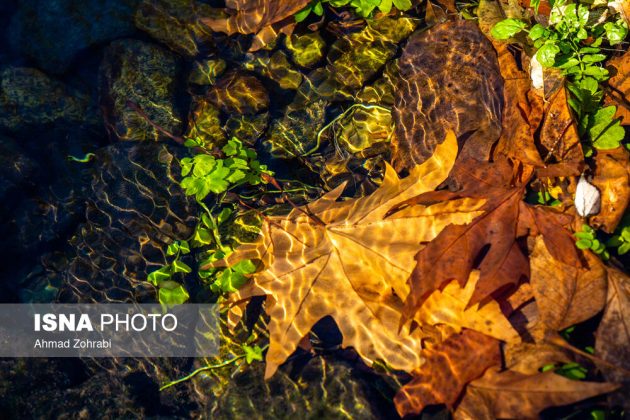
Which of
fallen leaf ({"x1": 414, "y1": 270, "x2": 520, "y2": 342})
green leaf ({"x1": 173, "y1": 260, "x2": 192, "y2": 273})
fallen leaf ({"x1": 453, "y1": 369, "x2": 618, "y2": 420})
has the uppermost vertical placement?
fallen leaf ({"x1": 414, "y1": 270, "x2": 520, "y2": 342})

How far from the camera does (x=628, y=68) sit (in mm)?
3225

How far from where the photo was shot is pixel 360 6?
3980mm

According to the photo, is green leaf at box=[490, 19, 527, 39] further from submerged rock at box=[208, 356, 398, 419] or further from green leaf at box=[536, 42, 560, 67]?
submerged rock at box=[208, 356, 398, 419]

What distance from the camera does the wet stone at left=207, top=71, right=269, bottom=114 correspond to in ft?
13.7

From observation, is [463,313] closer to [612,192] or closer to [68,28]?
[612,192]

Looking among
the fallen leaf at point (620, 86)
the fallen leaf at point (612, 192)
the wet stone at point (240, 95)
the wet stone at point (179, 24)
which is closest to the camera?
the fallen leaf at point (612, 192)

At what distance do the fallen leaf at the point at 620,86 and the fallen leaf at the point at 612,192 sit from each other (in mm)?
386

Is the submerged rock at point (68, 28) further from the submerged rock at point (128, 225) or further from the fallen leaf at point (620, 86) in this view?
the fallen leaf at point (620, 86)

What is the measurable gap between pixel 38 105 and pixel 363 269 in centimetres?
346

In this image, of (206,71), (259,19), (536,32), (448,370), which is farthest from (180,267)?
(536,32)

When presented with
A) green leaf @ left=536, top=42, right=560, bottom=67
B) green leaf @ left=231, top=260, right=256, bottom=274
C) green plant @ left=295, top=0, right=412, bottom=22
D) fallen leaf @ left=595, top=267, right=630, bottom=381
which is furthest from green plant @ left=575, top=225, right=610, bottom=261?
green plant @ left=295, top=0, right=412, bottom=22

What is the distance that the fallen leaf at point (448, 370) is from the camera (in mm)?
2625

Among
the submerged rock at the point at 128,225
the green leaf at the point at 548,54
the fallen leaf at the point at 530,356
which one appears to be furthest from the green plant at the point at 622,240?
the submerged rock at the point at 128,225

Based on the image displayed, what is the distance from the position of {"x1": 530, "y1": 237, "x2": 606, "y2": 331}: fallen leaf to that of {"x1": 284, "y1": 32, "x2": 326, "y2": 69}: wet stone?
96.4 inches
